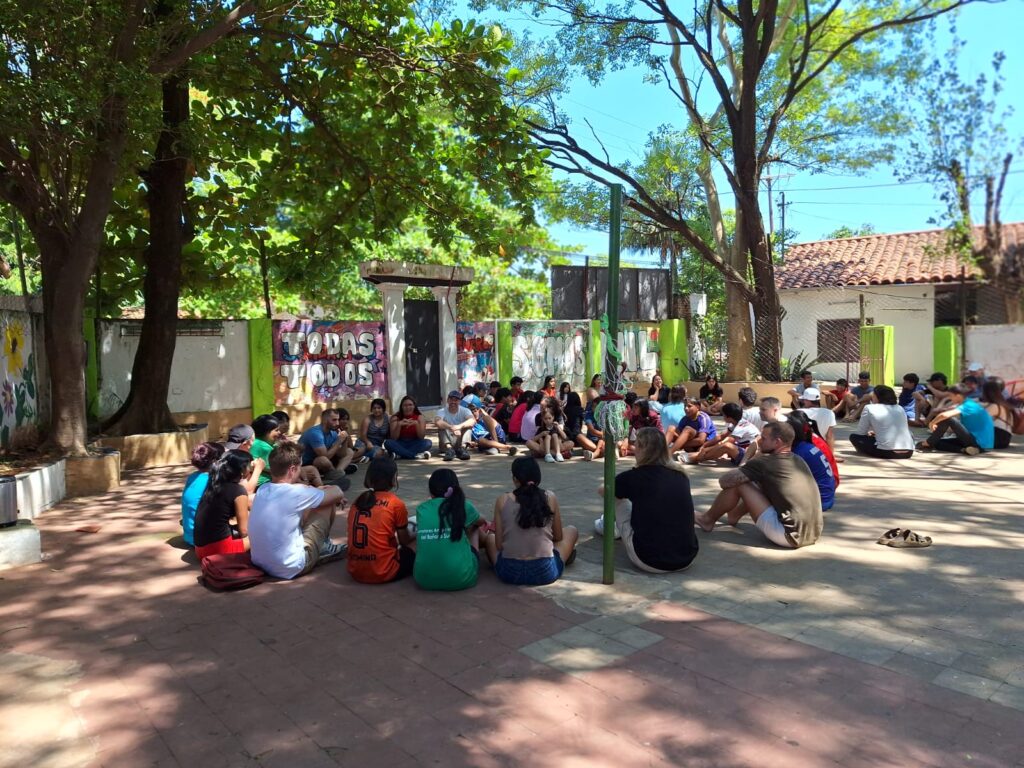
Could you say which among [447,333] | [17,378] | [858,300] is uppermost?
[858,300]

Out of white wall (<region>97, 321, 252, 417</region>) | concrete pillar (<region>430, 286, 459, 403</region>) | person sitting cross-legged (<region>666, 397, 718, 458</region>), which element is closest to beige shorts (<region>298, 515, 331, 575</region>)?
person sitting cross-legged (<region>666, 397, 718, 458</region>)

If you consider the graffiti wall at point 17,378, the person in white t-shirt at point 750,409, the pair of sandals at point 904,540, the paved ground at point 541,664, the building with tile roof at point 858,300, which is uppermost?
the building with tile roof at point 858,300

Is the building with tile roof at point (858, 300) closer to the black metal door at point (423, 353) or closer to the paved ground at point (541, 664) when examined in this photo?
the black metal door at point (423, 353)

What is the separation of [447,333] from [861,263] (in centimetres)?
1619

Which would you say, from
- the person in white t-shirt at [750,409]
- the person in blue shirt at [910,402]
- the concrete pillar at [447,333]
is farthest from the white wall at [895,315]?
the person in white t-shirt at [750,409]

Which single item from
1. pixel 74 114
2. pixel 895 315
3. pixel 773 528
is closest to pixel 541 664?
pixel 773 528

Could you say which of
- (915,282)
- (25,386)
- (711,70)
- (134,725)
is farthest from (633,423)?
(915,282)

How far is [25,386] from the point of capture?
10.1 metres

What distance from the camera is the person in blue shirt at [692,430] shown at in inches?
410

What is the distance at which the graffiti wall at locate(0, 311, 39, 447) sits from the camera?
9250mm

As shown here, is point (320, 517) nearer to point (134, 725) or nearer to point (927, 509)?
point (134, 725)

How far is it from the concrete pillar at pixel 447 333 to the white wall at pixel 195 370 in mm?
3737

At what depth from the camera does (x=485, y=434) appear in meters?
11.8

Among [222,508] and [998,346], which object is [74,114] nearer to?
[222,508]
